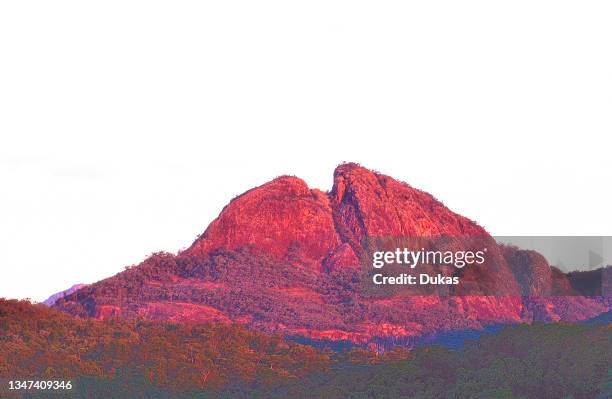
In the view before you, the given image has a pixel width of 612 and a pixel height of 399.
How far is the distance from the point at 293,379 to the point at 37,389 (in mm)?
14569

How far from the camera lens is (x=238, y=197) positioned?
286ft

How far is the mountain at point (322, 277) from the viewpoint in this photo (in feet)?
255

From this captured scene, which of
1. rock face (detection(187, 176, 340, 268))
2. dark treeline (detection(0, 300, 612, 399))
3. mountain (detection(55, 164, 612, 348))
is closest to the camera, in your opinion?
dark treeline (detection(0, 300, 612, 399))

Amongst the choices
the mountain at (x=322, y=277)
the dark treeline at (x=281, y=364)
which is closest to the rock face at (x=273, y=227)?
the mountain at (x=322, y=277)

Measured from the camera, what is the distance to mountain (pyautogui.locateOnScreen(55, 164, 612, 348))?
77.6 meters

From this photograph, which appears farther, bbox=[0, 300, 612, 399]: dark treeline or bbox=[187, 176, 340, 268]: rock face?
bbox=[187, 176, 340, 268]: rock face

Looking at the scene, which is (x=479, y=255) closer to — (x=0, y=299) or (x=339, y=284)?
(x=339, y=284)

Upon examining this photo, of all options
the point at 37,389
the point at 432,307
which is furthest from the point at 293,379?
the point at 432,307

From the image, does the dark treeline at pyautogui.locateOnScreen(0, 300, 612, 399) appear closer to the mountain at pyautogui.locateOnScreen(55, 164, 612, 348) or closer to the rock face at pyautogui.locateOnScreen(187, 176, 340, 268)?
the mountain at pyautogui.locateOnScreen(55, 164, 612, 348)

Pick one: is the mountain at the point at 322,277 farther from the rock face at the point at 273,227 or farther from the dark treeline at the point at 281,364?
the dark treeline at the point at 281,364

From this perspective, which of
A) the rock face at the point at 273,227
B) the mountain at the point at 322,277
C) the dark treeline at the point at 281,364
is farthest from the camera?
the rock face at the point at 273,227

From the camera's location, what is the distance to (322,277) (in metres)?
83.4

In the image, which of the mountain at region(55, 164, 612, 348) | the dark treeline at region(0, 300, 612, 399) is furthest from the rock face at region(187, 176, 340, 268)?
the dark treeline at region(0, 300, 612, 399)

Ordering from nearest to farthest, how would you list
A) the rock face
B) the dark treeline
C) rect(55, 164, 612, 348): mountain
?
the dark treeline → rect(55, 164, 612, 348): mountain → the rock face
